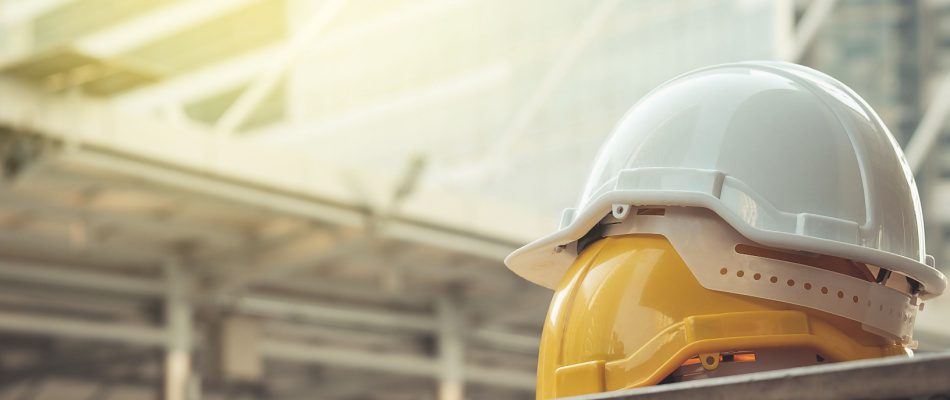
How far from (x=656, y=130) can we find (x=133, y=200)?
1537 centimetres

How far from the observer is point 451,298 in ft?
74.1

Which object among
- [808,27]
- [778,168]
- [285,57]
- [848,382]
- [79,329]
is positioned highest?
[808,27]

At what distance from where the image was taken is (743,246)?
7.09ft

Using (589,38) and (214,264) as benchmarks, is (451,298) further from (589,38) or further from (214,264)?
(589,38)

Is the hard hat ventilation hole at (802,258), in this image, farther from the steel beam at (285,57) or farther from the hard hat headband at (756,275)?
the steel beam at (285,57)

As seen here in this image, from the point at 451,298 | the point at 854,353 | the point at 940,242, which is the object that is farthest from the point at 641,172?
the point at 940,242

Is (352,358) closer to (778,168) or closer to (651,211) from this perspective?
(651,211)

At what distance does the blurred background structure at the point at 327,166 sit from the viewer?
1634 cm

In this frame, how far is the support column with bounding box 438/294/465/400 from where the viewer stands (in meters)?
22.6

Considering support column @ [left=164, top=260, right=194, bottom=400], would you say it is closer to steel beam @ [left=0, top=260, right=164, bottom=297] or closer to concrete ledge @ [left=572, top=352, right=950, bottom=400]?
steel beam @ [left=0, top=260, right=164, bottom=297]

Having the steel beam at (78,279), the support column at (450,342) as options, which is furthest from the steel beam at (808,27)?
the steel beam at (78,279)

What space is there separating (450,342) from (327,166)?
5887mm

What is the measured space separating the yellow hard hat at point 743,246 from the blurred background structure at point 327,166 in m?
11.5

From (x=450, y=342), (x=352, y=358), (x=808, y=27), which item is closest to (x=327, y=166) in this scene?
(x=352, y=358)
